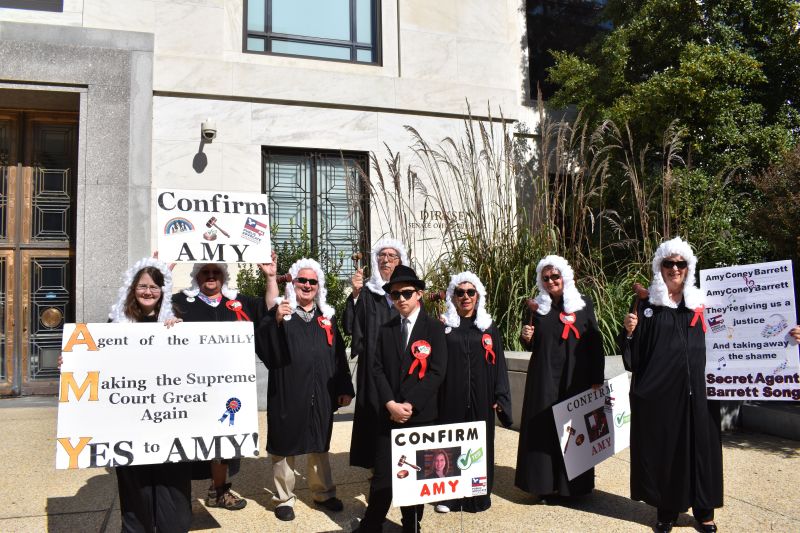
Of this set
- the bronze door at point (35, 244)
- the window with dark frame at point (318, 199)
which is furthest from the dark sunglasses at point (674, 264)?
the bronze door at point (35, 244)

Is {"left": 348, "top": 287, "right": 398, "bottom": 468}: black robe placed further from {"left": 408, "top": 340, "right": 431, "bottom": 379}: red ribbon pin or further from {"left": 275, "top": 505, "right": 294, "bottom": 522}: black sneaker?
{"left": 275, "top": 505, "right": 294, "bottom": 522}: black sneaker

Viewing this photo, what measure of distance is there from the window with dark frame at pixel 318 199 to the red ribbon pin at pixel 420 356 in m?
6.83

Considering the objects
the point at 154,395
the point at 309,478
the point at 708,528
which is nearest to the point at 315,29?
the point at 309,478

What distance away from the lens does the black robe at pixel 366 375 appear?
459 cm

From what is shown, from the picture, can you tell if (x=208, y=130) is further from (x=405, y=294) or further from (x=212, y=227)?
(x=405, y=294)

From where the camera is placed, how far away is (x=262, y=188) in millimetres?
10859

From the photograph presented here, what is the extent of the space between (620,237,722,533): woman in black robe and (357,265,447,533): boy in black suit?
154cm

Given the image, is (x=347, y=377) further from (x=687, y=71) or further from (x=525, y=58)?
(x=525, y=58)

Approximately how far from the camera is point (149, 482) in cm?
370

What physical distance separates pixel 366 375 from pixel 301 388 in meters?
0.55

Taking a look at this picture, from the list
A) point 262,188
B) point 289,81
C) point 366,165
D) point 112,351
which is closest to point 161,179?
point 262,188

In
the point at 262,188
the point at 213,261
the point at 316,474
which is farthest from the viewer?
the point at 262,188

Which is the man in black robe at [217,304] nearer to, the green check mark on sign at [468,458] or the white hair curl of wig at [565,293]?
the green check mark on sign at [468,458]

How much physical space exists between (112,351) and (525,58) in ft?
36.3
